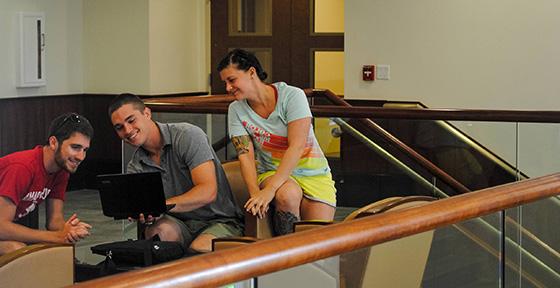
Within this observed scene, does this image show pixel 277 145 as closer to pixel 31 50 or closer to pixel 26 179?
pixel 26 179

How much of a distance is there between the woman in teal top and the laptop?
0.51m

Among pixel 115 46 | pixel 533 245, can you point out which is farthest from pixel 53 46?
pixel 533 245

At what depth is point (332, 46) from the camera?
9.73m

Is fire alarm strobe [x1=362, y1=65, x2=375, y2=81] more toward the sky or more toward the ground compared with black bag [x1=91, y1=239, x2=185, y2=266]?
more toward the sky

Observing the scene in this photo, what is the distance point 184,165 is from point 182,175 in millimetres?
63

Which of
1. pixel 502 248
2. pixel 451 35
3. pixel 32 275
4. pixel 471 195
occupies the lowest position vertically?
pixel 32 275

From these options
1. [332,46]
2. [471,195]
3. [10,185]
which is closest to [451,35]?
[332,46]

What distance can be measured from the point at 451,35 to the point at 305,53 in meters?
1.66

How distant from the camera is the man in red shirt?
4574 mm

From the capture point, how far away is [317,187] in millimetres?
5266

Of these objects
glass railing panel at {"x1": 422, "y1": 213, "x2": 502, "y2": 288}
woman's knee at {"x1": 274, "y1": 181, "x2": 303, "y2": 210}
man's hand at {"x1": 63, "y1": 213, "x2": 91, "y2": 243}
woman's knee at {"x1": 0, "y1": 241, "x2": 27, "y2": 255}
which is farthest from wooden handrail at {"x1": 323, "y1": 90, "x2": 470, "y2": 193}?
glass railing panel at {"x1": 422, "y1": 213, "x2": 502, "y2": 288}

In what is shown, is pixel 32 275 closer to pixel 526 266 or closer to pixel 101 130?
pixel 526 266

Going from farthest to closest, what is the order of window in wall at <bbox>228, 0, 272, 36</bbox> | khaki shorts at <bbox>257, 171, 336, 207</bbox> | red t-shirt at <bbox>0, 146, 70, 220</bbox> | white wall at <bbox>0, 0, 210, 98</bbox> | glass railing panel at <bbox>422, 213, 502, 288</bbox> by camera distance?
window in wall at <bbox>228, 0, 272, 36</bbox> → white wall at <bbox>0, 0, 210, 98</bbox> → khaki shorts at <bbox>257, 171, 336, 207</bbox> → red t-shirt at <bbox>0, 146, 70, 220</bbox> → glass railing panel at <bbox>422, 213, 502, 288</bbox>

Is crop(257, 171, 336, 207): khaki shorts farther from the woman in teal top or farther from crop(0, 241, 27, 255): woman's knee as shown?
crop(0, 241, 27, 255): woman's knee
